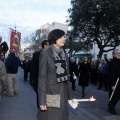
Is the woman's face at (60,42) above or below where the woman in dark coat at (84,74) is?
above

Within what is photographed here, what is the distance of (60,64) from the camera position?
3.96 m

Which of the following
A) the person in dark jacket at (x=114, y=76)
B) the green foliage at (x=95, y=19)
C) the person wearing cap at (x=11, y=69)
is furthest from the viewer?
the green foliage at (x=95, y=19)

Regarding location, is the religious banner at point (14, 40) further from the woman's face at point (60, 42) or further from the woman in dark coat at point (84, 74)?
the woman's face at point (60, 42)

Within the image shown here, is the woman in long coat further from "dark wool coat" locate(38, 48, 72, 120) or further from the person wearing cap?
the person wearing cap

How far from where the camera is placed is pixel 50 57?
13.0ft

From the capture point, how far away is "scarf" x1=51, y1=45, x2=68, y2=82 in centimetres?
393

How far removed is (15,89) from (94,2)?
1501 centimetres

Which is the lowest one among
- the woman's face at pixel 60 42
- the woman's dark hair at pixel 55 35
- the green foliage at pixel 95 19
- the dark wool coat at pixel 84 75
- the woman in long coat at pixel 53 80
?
the dark wool coat at pixel 84 75

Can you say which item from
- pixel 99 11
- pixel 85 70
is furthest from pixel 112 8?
pixel 85 70

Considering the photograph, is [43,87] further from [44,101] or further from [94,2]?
[94,2]

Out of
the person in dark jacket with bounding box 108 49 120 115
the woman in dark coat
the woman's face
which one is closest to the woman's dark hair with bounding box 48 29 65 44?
the woman's face

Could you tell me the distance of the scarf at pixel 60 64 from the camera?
393 centimetres

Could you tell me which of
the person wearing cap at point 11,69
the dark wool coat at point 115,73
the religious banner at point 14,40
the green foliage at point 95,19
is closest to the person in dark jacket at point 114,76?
the dark wool coat at point 115,73

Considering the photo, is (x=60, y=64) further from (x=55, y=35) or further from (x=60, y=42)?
(x=55, y=35)
